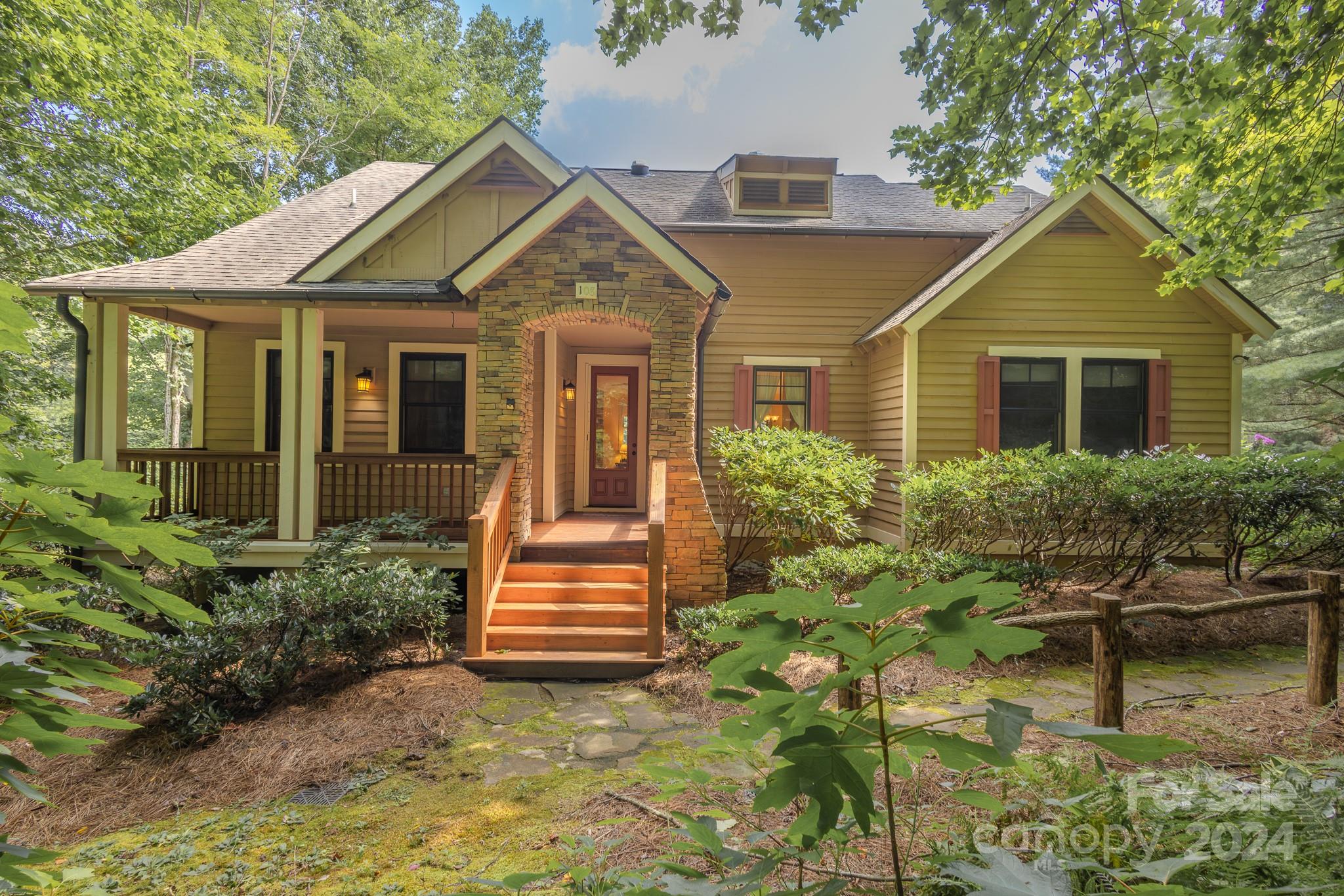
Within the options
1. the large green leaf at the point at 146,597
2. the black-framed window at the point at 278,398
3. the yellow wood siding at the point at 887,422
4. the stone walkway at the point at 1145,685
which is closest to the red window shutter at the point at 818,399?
the yellow wood siding at the point at 887,422

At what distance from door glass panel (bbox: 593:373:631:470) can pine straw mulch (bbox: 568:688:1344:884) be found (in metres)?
7.21

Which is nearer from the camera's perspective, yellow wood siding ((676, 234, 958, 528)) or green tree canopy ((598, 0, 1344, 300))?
green tree canopy ((598, 0, 1344, 300))

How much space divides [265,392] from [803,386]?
323 inches

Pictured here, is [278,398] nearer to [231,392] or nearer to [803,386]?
[231,392]

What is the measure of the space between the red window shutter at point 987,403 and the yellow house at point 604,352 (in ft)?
0.10

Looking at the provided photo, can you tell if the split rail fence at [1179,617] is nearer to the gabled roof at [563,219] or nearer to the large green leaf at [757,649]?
the large green leaf at [757,649]

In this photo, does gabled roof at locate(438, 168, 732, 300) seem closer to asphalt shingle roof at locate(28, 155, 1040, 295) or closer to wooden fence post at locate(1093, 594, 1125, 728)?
asphalt shingle roof at locate(28, 155, 1040, 295)

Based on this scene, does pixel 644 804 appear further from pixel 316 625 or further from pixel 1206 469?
pixel 1206 469

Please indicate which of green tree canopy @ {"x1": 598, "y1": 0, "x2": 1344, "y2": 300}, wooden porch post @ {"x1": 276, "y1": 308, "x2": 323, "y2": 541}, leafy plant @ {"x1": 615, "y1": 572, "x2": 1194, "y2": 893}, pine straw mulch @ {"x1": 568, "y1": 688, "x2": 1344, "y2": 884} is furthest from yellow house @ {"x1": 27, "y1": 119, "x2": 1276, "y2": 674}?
leafy plant @ {"x1": 615, "y1": 572, "x2": 1194, "y2": 893}

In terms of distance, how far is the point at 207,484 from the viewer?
8.11 meters

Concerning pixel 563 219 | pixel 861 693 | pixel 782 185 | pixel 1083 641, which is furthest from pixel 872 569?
pixel 782 185

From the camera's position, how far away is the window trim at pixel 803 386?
9992 millimetres

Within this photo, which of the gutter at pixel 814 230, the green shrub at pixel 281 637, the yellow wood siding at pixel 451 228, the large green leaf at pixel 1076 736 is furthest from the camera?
the gutter at pixel 814 230

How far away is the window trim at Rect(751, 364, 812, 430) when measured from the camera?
9992 mm
